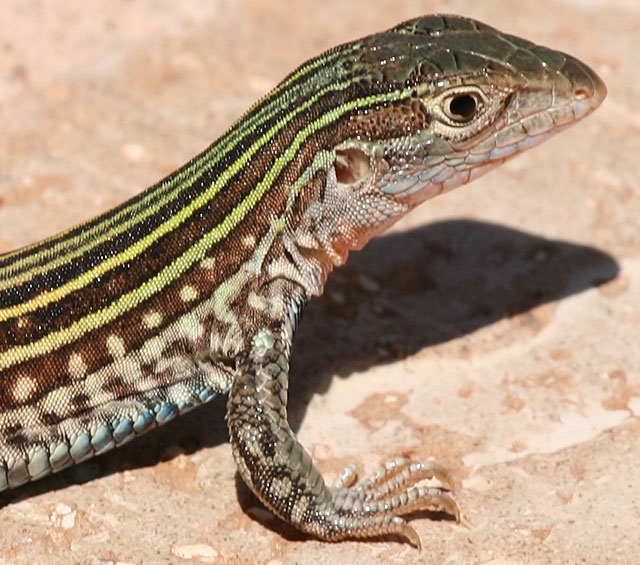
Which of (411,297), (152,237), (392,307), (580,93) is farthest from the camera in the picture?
(411,297)

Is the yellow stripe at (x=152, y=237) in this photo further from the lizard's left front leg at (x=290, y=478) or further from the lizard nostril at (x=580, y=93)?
the lizard nostril at (x=580, y=93)

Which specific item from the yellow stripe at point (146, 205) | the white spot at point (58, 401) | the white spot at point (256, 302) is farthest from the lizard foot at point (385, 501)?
the yellow stripe at point (146, 205)

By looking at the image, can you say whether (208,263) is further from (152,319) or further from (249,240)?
(152,319)

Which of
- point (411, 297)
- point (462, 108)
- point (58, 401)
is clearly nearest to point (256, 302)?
point (58, 401)

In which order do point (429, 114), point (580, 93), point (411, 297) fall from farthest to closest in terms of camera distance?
point (411, 297)
point (580, 93)
point (429, 114)

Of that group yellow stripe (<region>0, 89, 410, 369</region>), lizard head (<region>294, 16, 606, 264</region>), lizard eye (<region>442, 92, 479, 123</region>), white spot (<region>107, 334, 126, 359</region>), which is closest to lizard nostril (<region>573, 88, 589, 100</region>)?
lizard head (<region>294, 16, 606, 264</region>)

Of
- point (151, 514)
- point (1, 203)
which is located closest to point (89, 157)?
point (1, 203)
